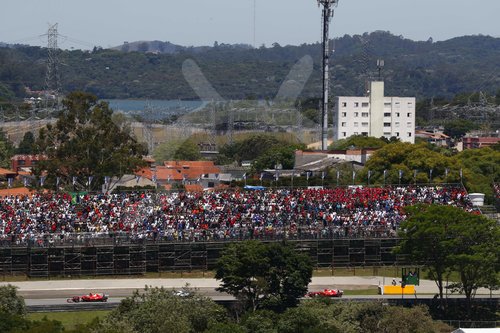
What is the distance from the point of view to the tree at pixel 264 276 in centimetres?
3984

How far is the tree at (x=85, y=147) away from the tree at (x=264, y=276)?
82.4ft

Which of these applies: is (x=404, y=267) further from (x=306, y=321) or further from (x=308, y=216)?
(x=306, y=321)

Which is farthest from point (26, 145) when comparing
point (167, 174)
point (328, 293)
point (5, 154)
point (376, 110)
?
point (328, 293)

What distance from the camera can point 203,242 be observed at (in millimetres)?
46719

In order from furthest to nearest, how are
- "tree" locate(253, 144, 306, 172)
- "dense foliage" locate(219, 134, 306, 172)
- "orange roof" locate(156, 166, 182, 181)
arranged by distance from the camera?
1. "dense foliage" locate(219, 134, 306, 172)
2. "tree" locate(253, 144, 306, 172)
3. "orange roof" locate(156, 166, 182, 181)

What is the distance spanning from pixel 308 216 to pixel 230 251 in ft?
30.1

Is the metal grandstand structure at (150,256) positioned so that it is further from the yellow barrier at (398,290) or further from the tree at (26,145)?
the tree at (26,145)

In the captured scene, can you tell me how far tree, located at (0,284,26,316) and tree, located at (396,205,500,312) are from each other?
1369cm

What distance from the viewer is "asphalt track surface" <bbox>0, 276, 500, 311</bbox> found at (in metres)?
42.3

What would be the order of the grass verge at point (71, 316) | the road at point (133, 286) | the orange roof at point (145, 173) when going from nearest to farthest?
the grass verge at point (71, 316) < the road at point (133, 286) < the orange roof at point (145, 173)

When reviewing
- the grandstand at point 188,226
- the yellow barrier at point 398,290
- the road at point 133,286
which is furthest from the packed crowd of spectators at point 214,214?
the yellow barrier at point 398,290

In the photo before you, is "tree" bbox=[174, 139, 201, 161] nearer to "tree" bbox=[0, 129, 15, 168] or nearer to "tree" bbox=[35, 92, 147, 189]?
"tree" bbox=[0, 129, 15, 168]

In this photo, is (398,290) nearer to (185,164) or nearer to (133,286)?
(133,286)

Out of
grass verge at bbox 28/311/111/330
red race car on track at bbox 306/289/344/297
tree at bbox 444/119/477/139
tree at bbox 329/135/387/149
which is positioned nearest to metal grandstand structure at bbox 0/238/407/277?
red race car on track at bbox 306/289/344/297
